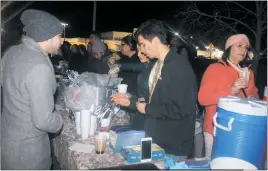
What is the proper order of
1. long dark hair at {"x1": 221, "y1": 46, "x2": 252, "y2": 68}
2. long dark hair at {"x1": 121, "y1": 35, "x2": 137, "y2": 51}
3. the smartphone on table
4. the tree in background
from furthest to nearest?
the tree in background < long dark hair at {"x1": 121, "y1": 35, "x2": 137, "y2": 51} < long dark hair at {"x1": 221, "y1": 46, "x2": 252, "y2": 68} < the smartphone on table

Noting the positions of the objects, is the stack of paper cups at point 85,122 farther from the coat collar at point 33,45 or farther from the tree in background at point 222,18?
the tree in background at point 222,18

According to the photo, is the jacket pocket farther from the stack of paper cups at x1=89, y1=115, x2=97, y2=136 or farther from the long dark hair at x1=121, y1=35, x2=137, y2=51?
the long dark hair at x1=121, y1=35, x2=137, y2=51

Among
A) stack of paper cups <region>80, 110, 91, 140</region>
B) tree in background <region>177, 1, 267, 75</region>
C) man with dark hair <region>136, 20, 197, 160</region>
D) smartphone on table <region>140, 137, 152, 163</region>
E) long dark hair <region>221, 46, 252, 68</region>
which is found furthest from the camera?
tree in background <region>177, 1, 267, 75</region>

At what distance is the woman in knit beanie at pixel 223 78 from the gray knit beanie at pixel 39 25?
5.07ft

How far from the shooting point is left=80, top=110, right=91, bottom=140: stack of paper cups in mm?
2342

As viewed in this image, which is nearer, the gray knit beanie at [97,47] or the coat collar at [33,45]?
the coat collar at [33,45]

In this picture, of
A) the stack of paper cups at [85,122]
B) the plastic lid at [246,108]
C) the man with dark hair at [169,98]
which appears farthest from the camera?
the stack of paper cups at [85,122]

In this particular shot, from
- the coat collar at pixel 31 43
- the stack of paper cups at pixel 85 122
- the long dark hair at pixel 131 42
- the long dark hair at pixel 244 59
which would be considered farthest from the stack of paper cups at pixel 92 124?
the long dark hair at pixel 131 42

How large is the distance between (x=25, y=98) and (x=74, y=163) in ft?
2.12

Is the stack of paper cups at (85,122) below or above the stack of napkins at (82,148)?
above

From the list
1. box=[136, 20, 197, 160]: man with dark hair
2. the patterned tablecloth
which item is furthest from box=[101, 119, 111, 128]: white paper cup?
box=[136, 20, 197, 160]: man with dark hair

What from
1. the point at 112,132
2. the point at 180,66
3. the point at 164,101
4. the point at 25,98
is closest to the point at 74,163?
the point at 112,132

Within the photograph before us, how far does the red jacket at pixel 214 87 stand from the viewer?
8.04ft

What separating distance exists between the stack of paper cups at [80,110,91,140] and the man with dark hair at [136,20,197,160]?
1.66 ft
